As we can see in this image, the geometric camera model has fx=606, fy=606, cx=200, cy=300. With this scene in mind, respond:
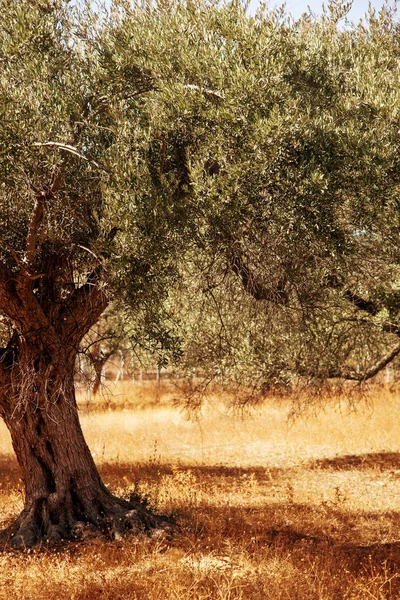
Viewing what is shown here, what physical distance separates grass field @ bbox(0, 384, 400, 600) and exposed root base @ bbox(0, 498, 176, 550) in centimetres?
27

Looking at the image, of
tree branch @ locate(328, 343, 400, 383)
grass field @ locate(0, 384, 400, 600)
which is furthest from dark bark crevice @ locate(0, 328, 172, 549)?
tree branch @ locate(328, 343, 400, 383)

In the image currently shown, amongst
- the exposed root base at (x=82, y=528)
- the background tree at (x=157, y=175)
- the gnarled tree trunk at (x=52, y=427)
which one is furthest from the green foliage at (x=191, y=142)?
the exposed root base at (x=82, y=528)

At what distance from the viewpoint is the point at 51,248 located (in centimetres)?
855

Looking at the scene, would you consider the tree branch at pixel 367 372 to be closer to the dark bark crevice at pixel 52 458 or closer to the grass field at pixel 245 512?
the grass field at pixel 245 512

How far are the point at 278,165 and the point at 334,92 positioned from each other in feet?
7.47

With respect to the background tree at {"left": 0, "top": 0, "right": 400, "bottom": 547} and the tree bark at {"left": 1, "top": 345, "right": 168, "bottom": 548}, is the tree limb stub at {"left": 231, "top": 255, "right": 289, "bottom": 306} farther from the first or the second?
the tree bark at {"left": 1, "top": 345, "right": 168, "bottom": 548}

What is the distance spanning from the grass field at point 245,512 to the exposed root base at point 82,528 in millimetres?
267

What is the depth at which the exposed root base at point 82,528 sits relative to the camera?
876cm

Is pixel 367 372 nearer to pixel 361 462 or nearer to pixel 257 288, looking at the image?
pixel 361 462

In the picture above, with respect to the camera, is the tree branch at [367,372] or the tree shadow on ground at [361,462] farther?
the tree shadow on ground at [361,462]

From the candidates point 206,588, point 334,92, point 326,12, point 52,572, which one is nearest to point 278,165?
point 334,92

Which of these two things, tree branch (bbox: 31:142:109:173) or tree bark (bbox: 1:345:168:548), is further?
tree bark (bbox: 1:345:168:548)

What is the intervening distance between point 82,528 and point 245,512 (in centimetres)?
351

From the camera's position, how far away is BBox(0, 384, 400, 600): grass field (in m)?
7.16
